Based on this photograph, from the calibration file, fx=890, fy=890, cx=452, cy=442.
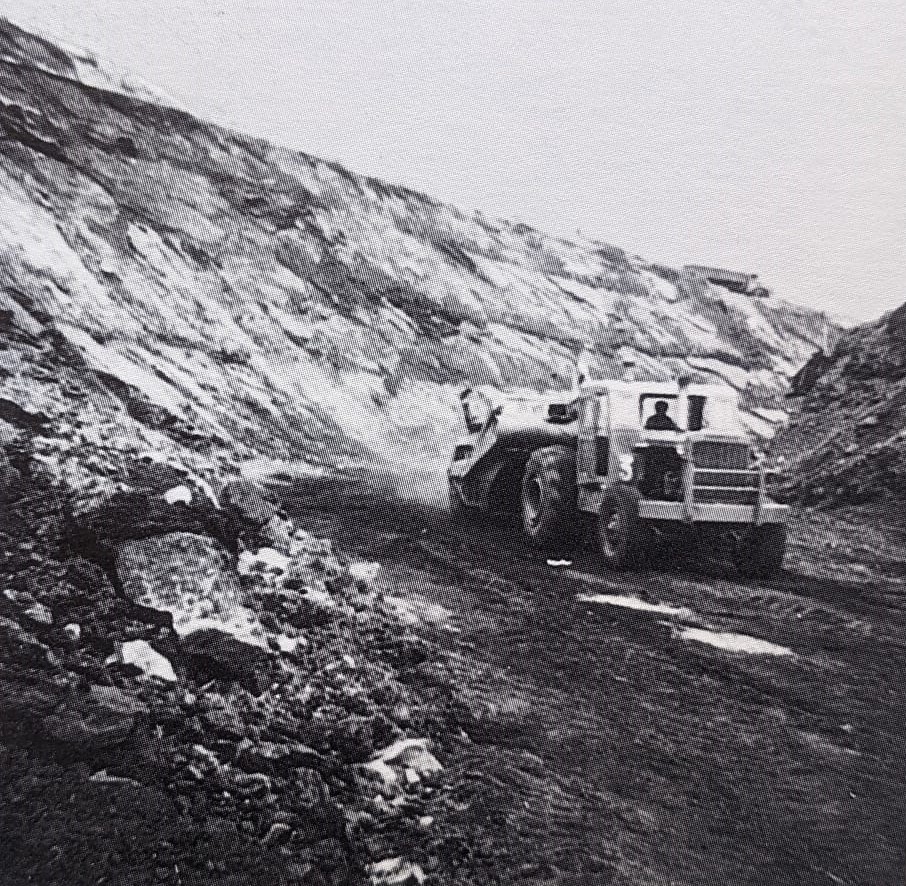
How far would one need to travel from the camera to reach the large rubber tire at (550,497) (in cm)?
532

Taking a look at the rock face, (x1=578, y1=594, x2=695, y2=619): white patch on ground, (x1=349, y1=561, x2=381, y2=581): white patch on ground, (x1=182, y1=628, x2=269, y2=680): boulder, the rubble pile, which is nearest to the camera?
the rubble pile

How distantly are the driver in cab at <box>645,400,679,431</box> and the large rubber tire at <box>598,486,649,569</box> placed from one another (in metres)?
0.44

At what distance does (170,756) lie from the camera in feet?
7.35

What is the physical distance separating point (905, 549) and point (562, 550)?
187 centimetres

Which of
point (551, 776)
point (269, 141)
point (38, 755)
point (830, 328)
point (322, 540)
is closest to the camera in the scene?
point (38, 755)

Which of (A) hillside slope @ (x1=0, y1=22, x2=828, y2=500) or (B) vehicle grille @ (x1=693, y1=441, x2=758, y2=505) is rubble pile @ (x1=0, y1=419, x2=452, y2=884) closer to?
(A) hillside slope @ (x1=0, y1=22, x2=828, y2=500)

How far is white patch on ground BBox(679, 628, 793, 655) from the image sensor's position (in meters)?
3.61

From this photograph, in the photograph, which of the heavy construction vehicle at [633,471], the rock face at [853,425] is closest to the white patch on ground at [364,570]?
the heavy construction vehicle at [633,471]

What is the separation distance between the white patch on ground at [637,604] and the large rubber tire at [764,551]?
2.89 feet

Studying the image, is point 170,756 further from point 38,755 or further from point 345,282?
point 345,282

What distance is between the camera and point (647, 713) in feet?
9.68

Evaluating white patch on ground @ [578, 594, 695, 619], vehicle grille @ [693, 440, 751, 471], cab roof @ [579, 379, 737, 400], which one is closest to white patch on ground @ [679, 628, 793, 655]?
white patch on ground @ [578, 594, 695, 619]

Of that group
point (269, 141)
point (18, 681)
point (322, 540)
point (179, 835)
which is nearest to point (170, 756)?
point (179, 835)

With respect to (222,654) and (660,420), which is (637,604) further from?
(222,654)
